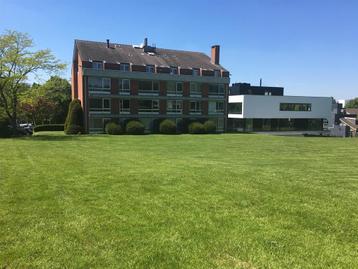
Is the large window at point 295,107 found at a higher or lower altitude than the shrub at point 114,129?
higher

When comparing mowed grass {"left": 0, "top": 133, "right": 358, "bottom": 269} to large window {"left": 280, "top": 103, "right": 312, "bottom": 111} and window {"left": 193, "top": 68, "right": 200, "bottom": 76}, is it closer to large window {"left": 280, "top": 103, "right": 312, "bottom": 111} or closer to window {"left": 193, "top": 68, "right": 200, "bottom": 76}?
window {"left": 193, "top": 68, "right": 200, "bottom": 76}

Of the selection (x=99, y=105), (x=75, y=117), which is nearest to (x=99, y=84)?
(x=99, y=105)

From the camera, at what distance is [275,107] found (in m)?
60.2

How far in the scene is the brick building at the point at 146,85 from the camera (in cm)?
4619

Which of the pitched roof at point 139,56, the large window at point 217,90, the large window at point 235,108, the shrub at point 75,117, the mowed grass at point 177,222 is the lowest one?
the mowed grass at point 177,222

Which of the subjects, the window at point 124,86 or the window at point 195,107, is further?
the window at point 195,107

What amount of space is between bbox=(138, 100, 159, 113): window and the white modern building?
1520cm

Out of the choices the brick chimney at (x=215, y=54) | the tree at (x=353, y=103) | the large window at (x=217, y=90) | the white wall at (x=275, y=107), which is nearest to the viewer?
the large window at (x=217, y=90)

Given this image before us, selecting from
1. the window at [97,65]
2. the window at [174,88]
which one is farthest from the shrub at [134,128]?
the window at [174,88]

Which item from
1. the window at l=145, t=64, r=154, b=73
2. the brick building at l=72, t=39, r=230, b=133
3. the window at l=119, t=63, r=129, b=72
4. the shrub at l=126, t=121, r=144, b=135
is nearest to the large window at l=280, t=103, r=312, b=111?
the brick building at l=72, t=39, r=230, b=133

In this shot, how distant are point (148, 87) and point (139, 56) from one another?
5164mm

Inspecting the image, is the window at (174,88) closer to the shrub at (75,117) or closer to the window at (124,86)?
the window at (124,86)

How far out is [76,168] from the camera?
12.6m

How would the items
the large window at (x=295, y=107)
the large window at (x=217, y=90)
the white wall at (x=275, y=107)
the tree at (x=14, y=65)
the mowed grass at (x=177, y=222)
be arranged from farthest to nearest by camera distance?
the large window at (x=295, y=107) < the white wall at (x=275, y=107) < the large window at (x=217, y=90) < the tree at (x=14, y=65) < the mowed grass at (x=177, y=222)
